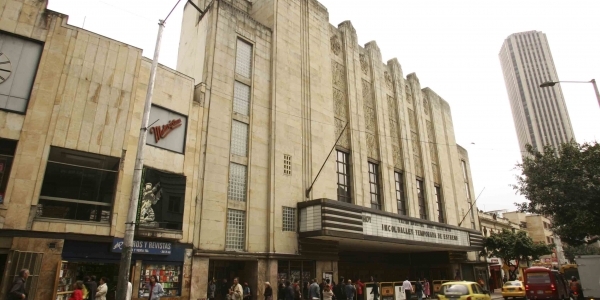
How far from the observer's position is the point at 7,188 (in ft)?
42.0

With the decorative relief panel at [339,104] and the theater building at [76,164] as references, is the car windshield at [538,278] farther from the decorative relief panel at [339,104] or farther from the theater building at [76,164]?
the theater building at [76,164]

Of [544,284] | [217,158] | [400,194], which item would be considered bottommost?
[544,284]

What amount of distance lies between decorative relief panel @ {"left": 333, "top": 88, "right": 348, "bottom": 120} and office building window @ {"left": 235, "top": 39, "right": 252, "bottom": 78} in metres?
7.95

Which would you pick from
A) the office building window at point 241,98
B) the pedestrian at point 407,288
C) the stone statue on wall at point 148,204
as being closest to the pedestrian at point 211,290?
the stone statue on wall at point 148,204

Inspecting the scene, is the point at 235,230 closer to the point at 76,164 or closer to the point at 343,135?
the point at 76,164

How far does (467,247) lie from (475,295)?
741 inches

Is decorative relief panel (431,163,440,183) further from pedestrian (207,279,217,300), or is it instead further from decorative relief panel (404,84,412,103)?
pedestrian (207,279,217,300)

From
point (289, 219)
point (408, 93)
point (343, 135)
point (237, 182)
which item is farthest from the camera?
point (408, 93)

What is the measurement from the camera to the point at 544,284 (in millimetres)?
21828

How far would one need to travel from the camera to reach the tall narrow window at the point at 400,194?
106 ft

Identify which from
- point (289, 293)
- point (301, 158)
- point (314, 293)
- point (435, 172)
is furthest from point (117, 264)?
point (435, 172)

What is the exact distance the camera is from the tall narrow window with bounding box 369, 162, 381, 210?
29781mm

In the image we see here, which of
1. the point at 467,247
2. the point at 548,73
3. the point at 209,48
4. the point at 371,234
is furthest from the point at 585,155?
the point at 548,73

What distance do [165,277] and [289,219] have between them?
314 inches
